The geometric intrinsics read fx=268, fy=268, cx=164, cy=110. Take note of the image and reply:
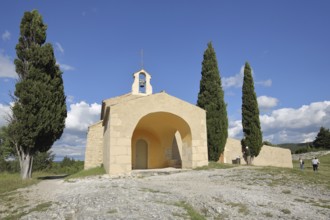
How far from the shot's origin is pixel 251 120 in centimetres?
2275

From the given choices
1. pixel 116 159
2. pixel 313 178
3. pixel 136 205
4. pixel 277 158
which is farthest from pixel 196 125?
pixel 277 158

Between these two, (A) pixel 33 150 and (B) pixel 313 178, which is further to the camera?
(A) pixel 33 150

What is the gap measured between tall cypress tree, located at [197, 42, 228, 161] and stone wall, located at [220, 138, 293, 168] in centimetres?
207

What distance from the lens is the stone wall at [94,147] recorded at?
18.6m

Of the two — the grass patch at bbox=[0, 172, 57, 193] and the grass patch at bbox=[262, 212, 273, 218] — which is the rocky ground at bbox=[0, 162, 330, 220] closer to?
the grass patch at bbox=[262, 212, 273, 218]

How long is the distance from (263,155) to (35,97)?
19.3m

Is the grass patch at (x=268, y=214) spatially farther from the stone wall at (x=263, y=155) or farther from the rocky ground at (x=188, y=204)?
the stone wall at (x=263, y=155)

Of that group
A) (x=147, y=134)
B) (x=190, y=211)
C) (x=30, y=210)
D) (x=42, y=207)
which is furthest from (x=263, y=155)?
(x=30, y=210)

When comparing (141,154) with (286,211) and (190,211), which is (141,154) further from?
(286,211)

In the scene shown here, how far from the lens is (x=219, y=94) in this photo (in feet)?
68.0

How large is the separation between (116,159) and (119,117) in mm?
2109

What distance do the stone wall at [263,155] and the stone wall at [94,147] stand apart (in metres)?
9.39

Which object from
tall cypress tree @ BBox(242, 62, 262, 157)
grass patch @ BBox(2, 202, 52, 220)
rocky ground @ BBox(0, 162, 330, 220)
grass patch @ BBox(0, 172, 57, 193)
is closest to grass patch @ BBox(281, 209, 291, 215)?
rocky ground @ BBox(0, 162, 330, 220)

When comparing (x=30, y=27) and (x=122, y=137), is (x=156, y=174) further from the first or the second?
(x=30, y=27)
